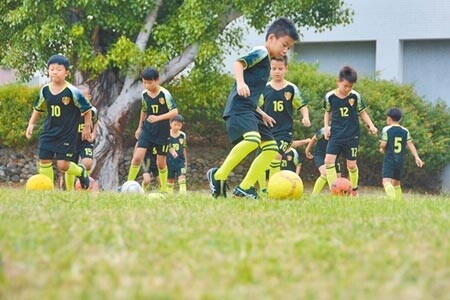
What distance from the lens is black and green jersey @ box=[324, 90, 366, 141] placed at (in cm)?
1499

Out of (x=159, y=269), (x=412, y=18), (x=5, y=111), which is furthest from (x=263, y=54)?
(x=412, y=18)

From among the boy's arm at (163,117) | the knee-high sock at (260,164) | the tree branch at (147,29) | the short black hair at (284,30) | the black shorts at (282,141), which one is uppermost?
the tree branch at (147,29)

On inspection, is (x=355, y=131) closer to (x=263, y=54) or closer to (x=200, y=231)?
(x=263, y=54)

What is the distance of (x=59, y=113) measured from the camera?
13.4m

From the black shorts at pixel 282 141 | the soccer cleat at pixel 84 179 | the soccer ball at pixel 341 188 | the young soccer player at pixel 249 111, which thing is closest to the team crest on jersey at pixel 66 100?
the soccer cleat at pixel 84 179

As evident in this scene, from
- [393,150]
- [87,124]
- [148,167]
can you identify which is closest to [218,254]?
[87,124]

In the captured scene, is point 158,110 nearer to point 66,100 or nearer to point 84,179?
point 84,179

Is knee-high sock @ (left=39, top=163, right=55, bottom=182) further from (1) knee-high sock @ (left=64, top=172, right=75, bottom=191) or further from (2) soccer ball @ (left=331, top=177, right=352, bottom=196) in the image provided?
(2) soccer ball @ (left=331, top=177, right=352, bottom=196)

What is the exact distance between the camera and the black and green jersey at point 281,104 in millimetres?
14312

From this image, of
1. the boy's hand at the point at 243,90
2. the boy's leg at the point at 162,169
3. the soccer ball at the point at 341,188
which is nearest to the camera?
the boy's hand at the point at 243,90

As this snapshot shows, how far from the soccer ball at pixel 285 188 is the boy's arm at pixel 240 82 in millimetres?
1123

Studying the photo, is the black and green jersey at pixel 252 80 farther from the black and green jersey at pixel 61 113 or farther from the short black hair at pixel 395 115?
the short black hair at pixel 395 115

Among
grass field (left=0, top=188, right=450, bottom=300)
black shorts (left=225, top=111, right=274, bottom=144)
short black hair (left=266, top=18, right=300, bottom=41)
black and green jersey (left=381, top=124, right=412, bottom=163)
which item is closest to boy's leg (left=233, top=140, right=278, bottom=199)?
black shorts (left=225, top=111, right=274, bottom=144)

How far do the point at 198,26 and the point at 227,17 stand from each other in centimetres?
133
